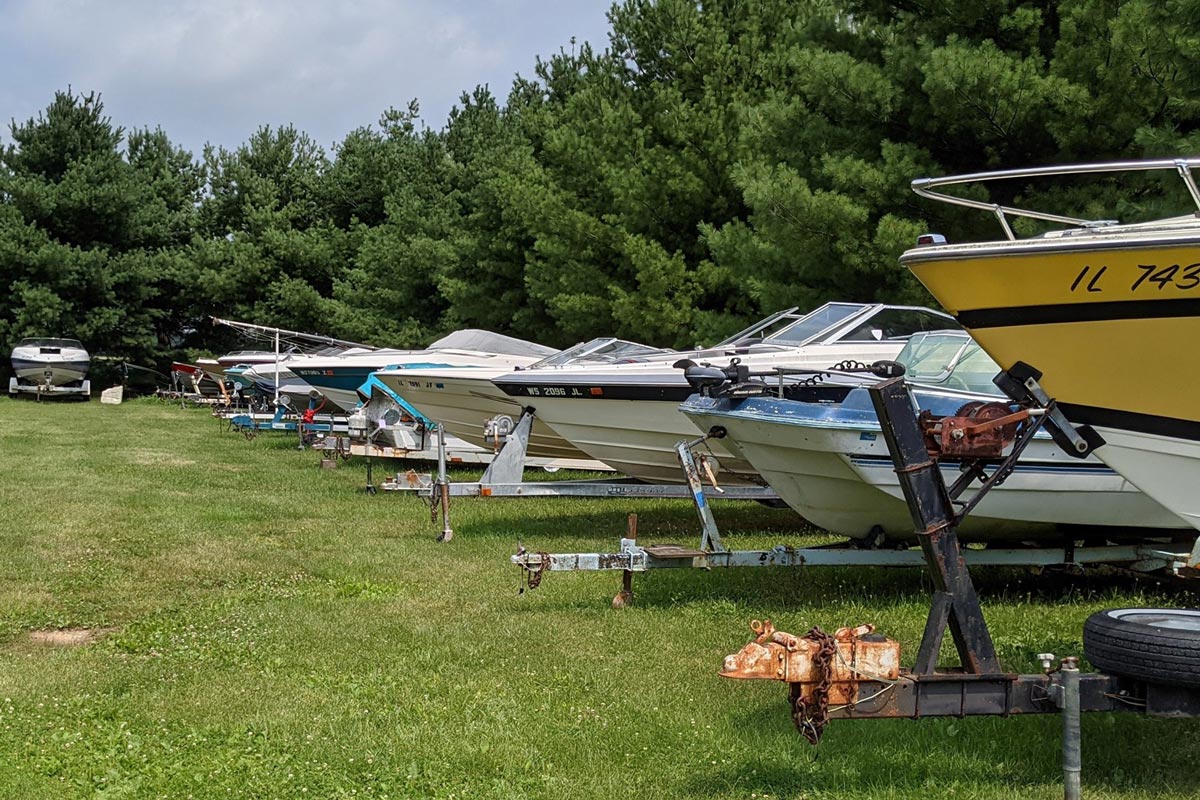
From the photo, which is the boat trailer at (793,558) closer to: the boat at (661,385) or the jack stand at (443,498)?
the jack stand at (443,498)

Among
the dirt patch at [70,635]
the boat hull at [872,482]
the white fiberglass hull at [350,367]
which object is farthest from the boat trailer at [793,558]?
the white fiberglass hull at [350,367]

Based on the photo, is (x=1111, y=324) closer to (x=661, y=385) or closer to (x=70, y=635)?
(x=661, y=385)

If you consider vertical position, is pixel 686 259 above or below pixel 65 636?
above

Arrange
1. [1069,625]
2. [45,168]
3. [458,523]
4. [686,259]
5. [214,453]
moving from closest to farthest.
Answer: [1069,625] → [458,523] → [214,453] → [686,259] → [45,168]

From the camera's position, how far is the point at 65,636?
24.2 feet

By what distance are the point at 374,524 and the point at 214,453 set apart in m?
9.34

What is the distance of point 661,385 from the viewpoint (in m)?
10.9

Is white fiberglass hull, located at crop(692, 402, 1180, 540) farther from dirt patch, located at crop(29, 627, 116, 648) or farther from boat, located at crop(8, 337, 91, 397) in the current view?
boat, located at crop(8, 337, 91, 397)

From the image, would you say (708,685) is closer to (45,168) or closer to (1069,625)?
(1069,625)

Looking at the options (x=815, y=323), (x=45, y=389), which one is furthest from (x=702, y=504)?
(x=45, y=389)

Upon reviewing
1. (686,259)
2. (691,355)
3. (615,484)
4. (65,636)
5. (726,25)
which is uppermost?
(726,25)

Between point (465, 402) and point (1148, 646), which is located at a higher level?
point (465, 402)

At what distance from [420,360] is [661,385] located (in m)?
8.57

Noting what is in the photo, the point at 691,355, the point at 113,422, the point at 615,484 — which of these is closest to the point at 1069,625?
the point at 615,484
